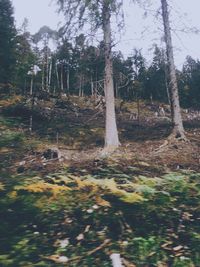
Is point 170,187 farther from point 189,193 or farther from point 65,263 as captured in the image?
point 65,263

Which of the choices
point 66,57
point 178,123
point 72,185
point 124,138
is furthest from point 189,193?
point 66,57

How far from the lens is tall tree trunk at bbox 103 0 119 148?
12.8 m

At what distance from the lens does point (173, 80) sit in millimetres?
14180

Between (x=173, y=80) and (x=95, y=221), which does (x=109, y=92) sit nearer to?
(x=173, y=80)

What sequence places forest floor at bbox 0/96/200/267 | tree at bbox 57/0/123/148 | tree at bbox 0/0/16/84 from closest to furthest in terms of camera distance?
forest floor at bbox 0/96/200/267
tree at bbox 57/0/123/148
tree at bbox 0/0/16/84

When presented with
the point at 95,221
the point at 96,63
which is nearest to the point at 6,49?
the point at 96,63

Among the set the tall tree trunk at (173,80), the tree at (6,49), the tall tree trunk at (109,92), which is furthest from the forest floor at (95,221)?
the tree at (6,49)

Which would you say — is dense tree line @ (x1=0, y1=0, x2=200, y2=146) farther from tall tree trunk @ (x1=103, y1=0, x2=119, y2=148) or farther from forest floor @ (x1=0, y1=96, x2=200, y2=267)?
forest floor @ (x1=0, y1=96, x2=200, y2=267)

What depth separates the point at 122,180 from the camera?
665 centimetres

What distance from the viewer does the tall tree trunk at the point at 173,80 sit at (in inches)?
542

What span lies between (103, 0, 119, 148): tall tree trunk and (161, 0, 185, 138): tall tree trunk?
102 inches

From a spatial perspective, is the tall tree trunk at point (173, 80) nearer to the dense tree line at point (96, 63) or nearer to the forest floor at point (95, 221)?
the dense tree line at point (96, 63)

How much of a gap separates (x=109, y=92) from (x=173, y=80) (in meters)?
2.97

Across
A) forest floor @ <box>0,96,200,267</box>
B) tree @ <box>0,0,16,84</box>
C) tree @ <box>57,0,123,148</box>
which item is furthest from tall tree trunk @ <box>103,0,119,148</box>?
tree @ <box>0,0,16,84</box>
